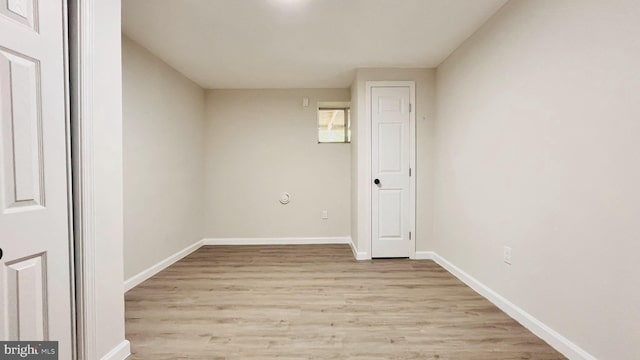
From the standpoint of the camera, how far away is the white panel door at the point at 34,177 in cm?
117

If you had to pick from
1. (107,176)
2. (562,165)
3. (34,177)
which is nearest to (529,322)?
(562,165)

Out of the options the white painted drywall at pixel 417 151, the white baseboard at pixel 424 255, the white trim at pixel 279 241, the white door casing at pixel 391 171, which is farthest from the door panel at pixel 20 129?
the white baseboard at pixel 424 255

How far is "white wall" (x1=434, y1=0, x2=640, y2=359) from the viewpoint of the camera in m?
1.48

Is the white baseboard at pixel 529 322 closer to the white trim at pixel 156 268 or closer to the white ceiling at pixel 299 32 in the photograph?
the white ceiling at pixel 299 32

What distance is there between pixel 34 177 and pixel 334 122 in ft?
13.3

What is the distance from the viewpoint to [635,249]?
4.67ft

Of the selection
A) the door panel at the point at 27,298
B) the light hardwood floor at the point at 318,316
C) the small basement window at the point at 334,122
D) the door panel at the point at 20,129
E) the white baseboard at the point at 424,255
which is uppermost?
the small basement window at the point at 334,122

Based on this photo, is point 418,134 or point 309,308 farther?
point 418,134

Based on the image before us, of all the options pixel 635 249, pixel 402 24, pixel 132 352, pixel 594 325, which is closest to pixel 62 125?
pixel 132 352

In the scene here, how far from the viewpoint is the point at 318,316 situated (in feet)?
7.61

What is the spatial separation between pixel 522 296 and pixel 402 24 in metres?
2.45

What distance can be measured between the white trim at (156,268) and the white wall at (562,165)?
132 inches

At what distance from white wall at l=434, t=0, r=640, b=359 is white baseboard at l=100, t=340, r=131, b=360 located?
267 cm

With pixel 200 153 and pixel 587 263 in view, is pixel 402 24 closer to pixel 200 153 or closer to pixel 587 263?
pixel 587 263
